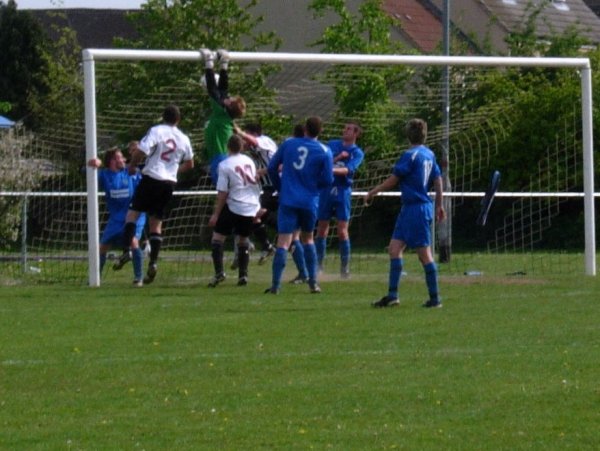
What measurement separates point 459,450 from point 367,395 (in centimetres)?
161

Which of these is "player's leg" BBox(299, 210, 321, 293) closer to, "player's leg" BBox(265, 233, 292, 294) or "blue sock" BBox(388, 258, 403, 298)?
"player's leg" BBox(265, 233, 292, 294)

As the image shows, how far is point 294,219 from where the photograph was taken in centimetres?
1669

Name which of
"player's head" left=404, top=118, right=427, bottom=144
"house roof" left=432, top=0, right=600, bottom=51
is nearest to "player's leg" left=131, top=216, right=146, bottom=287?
"player's head" left=404, top=118, right=427, bottom=144

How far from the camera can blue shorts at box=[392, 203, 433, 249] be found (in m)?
→ 14.8

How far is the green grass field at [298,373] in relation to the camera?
26.8ft

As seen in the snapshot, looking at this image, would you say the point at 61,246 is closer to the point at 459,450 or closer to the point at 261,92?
the point at 261,92

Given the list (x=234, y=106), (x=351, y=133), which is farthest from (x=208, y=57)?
(x=351, y=133)

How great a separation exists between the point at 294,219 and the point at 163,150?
1905 millimetres

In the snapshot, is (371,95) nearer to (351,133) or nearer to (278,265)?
(351,133)

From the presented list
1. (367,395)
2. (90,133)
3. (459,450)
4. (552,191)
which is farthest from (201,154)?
(459,450)

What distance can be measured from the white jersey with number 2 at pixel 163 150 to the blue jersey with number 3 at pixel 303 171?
1505 mm

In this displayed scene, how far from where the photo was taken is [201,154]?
72.5 ft

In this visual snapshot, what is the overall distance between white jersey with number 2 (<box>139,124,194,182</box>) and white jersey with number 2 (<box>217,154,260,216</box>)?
1.69 feet

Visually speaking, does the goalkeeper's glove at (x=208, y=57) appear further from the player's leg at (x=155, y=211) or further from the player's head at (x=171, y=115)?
the player's leg at (x=155, y=211)
